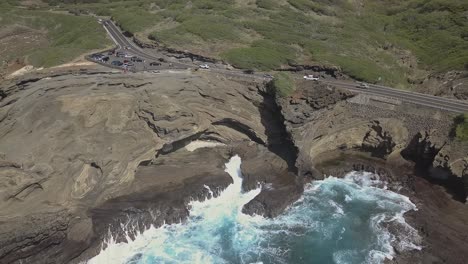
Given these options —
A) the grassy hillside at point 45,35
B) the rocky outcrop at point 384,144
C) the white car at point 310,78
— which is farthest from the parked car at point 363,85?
the grassy hillside at point 45,35

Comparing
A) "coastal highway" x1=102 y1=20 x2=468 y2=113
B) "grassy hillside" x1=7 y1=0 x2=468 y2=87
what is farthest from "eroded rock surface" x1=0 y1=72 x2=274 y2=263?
"grassy hillside" x1=7 y1=0 x2=468 y2=87

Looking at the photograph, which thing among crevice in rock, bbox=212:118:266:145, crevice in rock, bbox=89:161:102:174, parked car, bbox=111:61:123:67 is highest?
parked car, bbox=111:61:123:67

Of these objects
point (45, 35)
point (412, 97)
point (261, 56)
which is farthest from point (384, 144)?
point (45, 35)

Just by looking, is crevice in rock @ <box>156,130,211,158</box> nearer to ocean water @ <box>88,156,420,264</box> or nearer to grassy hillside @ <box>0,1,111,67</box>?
ocean water @ <box>88,156,420,264</box>

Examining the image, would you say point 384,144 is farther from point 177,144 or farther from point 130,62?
point 130,62

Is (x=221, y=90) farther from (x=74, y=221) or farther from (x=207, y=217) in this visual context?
(x=74, y=221)

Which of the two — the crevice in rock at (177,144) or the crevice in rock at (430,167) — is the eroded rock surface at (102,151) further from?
the crevice in rock at (430,167)

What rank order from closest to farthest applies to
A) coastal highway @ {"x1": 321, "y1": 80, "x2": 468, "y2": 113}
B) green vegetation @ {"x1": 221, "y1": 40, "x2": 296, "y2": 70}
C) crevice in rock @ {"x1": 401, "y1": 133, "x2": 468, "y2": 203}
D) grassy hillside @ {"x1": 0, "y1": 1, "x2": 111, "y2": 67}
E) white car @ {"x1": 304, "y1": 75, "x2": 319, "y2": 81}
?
crevice in rock @ {"x1": 401, "y1": 133, "x2": 468, "y2": 203}
coastal highway @ {"x1": 321, "y1": 80, "x2": 468, "y2": 113}
white car @ {"x1": 304, "y1": 75, "x2": 319, "y2": 81}
green vegetation @ {"x1": 221, "y1": 40, "x2": 296, "y2": 70}
grassy hillside @ {"x1": 0, "y1": 1, "x2": 111, "y2": 67}
